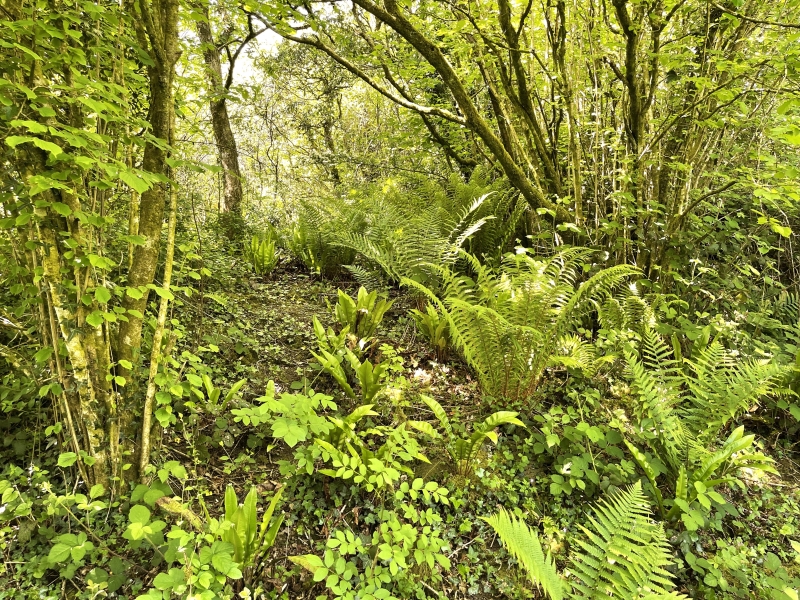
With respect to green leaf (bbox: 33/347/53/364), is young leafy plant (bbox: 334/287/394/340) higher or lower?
lower

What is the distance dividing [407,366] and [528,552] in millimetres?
1459

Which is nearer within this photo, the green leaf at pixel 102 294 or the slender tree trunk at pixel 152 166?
the green leaf at pixel 102 294

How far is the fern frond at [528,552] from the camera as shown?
126 centimetres

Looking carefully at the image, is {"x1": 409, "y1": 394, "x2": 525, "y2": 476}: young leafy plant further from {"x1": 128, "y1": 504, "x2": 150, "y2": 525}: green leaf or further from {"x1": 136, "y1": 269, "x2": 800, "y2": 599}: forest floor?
{"x1": 128, "y1": 504, "x2": 150, "y2": 525}: green leaf

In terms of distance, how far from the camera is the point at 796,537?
5.98 feet

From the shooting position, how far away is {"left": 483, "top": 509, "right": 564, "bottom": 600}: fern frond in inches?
49.7

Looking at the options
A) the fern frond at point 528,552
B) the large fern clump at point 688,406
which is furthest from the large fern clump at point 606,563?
the large fern clump at point 688,406

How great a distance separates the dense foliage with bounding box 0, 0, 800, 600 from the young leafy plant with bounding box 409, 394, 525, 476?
1 cm

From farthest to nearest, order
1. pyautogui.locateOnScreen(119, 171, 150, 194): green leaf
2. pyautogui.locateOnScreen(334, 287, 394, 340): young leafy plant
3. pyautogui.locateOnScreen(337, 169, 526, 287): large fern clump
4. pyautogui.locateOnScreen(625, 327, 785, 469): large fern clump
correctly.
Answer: pyautogui.locateOnScreen(337, 169, 526, 287): large fern clump < pyautogui.locateOnScreen(334, 287, 394, 340): young leafy plant < pyautogui.locateOnScreen(625, 327, 785, 469): large fern clump < pyautogui.locateOnScreen(119, 171, 150, 194): green leaf

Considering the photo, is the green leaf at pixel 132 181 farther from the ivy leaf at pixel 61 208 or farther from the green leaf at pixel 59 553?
the green leaf at pixel 59 553

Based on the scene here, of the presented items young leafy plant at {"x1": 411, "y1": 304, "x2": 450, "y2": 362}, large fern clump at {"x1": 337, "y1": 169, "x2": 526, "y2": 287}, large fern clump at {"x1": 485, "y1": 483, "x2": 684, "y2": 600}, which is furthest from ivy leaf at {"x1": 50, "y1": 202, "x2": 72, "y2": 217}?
large fern clump at {"x1": 337, "y1": 169, "x2": 526, "y2": 287}

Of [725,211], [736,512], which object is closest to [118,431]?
[736,512]

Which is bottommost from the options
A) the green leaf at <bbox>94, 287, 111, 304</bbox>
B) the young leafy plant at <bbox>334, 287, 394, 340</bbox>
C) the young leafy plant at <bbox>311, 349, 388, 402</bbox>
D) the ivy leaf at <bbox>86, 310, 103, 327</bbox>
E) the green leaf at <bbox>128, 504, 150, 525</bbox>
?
the green leaf at <bbox>128, 504, 150, 525</bbox>

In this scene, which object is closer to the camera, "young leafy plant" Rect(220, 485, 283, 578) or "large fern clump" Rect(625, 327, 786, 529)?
"young leafy plant" Rect(220, 485, 283, 578)
